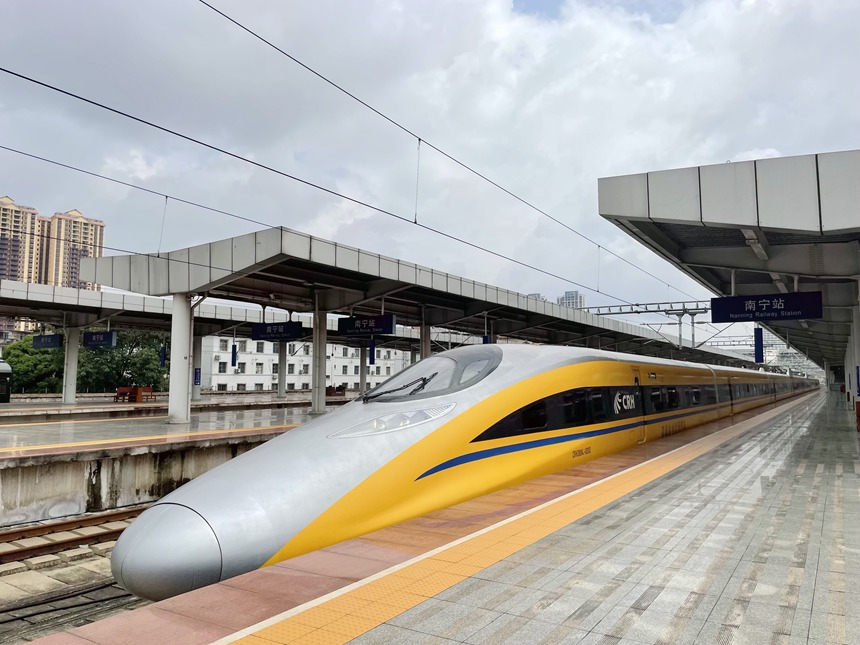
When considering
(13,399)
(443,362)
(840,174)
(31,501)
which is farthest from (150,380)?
(840,174)

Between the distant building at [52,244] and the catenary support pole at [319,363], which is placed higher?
the distant building at [52,244]

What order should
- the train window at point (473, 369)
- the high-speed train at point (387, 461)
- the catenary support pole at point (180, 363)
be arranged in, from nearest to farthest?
the high-speed train at point (387, 461)
the train window at point (473, 369)
the catenary support pole at point (180, 363)

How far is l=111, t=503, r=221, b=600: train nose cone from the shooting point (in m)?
4.79

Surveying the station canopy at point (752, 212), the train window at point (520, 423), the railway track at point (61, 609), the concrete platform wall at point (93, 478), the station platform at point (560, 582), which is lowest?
the railway track at point (61, 609)

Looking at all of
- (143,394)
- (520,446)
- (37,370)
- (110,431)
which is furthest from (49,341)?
(520,446)

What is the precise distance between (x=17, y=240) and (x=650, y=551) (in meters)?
72.8

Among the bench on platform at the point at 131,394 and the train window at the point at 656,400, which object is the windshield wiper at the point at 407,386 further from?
the bench on platform at the point at 131,394

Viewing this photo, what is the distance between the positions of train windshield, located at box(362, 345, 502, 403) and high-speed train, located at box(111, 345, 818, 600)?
1.0 inches

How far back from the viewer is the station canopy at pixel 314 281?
1748cm

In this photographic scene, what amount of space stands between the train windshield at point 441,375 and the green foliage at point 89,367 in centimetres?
4062

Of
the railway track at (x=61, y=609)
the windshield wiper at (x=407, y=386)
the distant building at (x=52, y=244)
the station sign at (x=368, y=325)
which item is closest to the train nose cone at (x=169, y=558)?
the railway track at (x=61, y=609)

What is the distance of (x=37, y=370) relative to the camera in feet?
148

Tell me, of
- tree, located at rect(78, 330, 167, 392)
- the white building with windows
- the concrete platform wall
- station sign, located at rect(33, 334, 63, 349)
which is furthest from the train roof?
the white building with windows

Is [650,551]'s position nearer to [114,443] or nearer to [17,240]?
[114,443]
